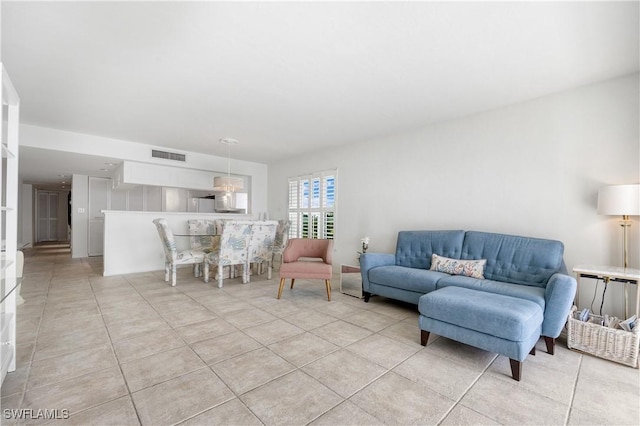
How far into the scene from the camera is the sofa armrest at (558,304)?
2213mm

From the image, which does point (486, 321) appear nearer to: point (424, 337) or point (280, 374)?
point (424, 337)

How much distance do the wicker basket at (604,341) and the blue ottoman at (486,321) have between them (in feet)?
1.29

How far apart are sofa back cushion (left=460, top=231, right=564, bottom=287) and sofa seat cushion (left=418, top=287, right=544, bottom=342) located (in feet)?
2.55

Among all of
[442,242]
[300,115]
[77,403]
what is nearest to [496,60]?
[442,242]

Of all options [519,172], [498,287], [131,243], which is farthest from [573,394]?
[131,243]

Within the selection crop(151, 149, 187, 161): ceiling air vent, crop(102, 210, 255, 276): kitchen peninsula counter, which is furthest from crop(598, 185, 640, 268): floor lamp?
crop(151, 149, 187, 161): ceiling air vent

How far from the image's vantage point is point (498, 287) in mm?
2744

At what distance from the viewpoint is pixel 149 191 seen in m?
8.37

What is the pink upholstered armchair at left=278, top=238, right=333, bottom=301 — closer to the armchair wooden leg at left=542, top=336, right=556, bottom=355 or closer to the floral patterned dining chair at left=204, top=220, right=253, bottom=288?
the floral patterned dining chair at left=204, top=220, right=253, bottom=288

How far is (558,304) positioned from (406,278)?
132 centimetres

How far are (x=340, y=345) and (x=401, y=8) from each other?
8.21 feet

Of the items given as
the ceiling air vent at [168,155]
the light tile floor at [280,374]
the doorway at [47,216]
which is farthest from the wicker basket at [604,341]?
the doorway at [47,216]

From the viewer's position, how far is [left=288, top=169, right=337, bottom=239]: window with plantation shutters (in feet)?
18.7

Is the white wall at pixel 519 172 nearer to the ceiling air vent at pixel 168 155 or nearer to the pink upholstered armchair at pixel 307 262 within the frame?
the pink upholstered armchair at pixel 307 262
